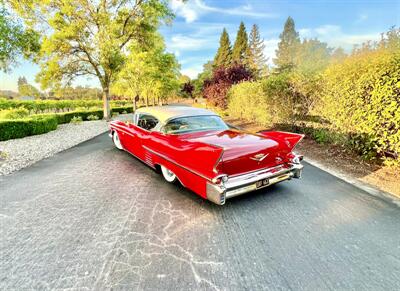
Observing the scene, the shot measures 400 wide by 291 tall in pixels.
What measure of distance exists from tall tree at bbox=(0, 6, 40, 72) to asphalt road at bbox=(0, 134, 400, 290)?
7.43 m

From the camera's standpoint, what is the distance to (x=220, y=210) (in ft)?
10.0

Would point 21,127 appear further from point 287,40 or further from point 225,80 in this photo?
point 287,40

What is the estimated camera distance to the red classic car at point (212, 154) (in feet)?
9.10

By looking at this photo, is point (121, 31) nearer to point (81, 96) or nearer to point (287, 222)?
point (287, 222)

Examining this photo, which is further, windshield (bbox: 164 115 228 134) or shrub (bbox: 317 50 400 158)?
windshield (bbox: 164 115 228 134)

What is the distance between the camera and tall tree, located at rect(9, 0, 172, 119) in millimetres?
13539

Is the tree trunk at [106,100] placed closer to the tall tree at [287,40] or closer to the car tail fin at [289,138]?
the car tail fin at [289,138]

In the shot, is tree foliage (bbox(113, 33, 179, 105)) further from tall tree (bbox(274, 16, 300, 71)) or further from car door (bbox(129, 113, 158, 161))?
tall tree (bbox(274, 16, 300, 71))

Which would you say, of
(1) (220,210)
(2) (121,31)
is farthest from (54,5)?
(1) (220,210)

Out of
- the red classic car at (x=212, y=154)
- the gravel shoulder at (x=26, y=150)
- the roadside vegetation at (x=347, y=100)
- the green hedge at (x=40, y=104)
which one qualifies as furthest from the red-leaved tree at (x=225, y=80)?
the green hedge at (x=40, y=104)

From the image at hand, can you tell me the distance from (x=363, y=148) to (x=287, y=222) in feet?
12.1

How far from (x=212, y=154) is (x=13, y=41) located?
34.8 ft

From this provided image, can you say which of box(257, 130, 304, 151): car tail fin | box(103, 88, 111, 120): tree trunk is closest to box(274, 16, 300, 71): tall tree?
box(103, 88, 111, 120): tree trunk

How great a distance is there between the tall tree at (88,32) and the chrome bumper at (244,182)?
47.8 ft
